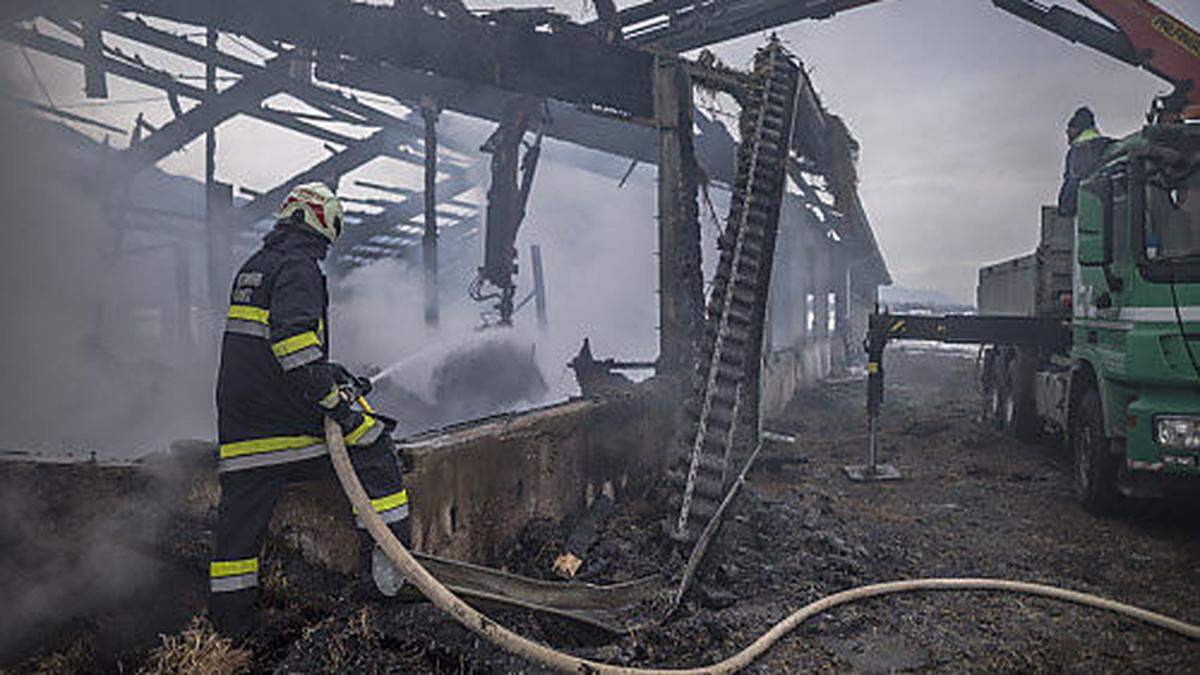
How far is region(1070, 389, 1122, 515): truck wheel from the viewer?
5.91 metres

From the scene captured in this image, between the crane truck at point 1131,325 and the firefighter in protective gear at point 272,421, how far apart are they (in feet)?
16.9

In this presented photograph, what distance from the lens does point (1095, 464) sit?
5.98 metres

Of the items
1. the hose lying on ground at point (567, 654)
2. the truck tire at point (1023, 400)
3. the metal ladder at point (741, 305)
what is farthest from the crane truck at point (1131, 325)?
the metal ladder at point (741, 305)

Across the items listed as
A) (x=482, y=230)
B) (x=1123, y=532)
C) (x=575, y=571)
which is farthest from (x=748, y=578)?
(x=482, y=230)

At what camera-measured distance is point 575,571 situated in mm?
4270

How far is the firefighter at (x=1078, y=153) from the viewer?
6.38 metres

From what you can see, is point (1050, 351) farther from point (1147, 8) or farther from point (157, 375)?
point (157, 375)

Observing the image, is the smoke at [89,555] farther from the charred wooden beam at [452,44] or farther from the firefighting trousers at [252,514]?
the charred wooden beam at [452,44]

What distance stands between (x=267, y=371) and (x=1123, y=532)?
6103mm

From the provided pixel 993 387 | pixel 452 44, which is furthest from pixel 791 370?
pixel 452 44

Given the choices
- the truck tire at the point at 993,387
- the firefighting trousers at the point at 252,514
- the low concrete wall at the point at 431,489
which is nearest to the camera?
the firefighting trousers at the point at 252,514

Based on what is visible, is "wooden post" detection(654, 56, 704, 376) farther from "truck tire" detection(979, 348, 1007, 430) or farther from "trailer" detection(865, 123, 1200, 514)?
"truck tire" detection(979, 348, 1007, 430)

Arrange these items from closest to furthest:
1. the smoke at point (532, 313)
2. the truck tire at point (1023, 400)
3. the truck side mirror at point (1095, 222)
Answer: the truck side mirror at point (1095, 222)
the truck tire at point (1023, 400)
the smoke at point (532, 313)

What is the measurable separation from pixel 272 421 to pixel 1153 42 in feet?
33.7
